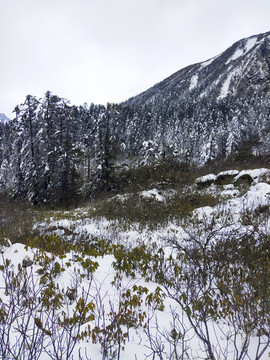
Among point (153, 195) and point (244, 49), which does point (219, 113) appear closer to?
point (153, 195)

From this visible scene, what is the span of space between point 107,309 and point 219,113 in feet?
232

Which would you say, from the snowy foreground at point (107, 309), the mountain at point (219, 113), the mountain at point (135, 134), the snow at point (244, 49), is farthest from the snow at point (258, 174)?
the snow at point (244, 49)

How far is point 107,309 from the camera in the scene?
3.11m

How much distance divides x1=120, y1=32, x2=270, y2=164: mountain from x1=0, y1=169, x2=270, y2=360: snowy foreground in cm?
1489

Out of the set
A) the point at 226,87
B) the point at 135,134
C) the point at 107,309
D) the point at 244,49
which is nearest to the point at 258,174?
the point at 107,309

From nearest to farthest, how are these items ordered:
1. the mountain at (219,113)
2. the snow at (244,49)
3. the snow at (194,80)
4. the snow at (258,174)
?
the snow at (258,174) < the mountain at (219,113) < the snow at (244,49) < the snow at (194,80)

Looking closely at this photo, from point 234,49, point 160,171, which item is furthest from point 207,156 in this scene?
point 234,49

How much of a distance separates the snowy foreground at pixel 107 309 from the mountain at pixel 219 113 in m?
14.9

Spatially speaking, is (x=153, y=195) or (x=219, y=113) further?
(x=219, y=113)

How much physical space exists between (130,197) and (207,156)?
35.7 meters

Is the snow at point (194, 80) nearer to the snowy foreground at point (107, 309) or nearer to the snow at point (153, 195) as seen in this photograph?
the snow at point (153, 195)

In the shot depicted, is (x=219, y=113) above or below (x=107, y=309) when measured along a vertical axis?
above

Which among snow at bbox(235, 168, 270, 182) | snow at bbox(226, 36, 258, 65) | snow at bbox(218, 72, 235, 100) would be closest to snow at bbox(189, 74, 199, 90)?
snow at bbox(226, 36, 258, 65)

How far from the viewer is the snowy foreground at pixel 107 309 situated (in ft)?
7.11
